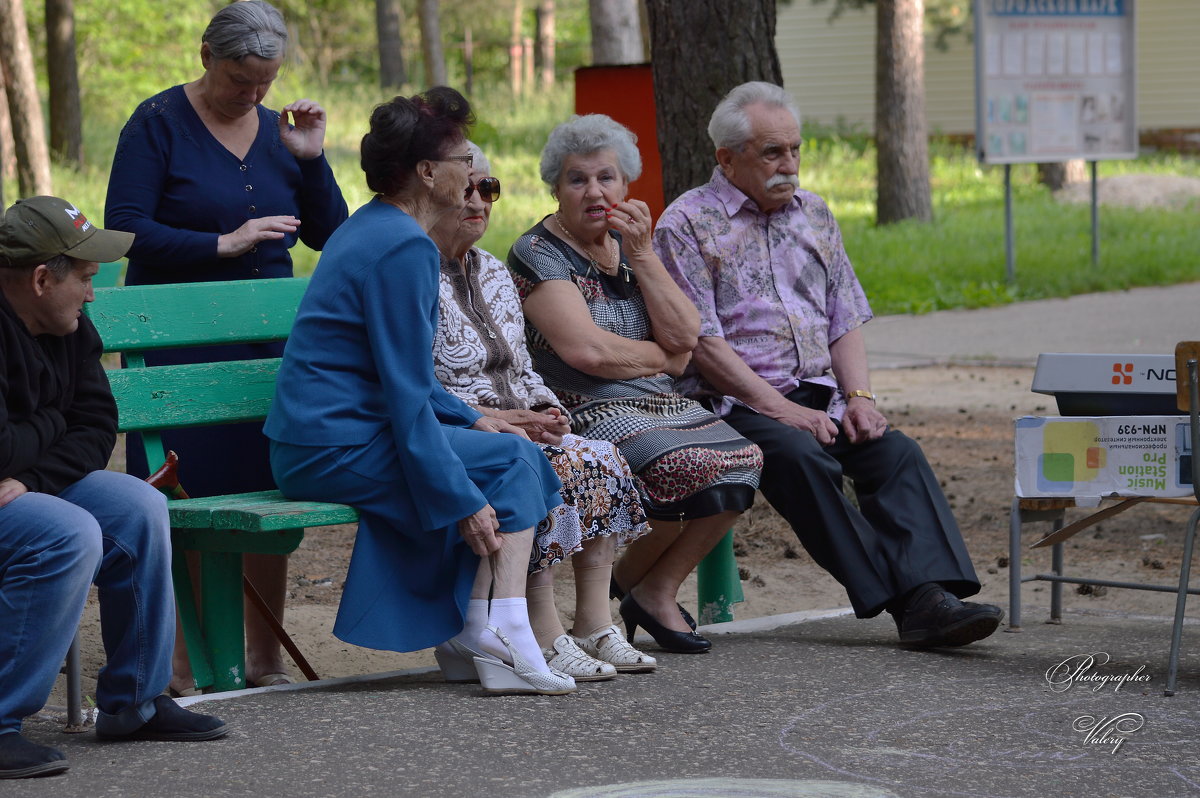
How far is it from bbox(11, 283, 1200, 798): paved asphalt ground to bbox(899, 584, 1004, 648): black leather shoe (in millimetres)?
67

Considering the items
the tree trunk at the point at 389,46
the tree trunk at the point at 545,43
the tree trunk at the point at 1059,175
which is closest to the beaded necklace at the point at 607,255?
the tree trunk at the point at 1059,175

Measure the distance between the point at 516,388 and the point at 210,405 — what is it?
32.2 inches

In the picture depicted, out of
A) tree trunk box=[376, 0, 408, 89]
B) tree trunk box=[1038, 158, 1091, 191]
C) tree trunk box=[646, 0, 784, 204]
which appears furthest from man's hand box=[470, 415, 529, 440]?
tree trunk box=[376, 0, 408, 89]

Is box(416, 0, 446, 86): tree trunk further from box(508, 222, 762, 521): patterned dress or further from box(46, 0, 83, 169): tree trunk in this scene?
box(508, 222, 762, 521): patterned dress

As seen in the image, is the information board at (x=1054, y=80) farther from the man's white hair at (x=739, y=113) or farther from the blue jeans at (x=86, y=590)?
the blue jeans at (x=86, y=590)

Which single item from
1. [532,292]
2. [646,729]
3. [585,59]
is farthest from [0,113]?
[585,59]

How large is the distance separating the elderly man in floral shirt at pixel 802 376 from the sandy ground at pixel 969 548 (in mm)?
657

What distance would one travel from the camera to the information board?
1400 centimetres

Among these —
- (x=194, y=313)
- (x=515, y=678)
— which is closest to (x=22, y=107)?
(x=194, y=313)

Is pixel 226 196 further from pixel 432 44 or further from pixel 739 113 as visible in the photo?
pixel 432 44

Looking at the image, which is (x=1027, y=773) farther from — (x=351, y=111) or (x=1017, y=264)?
(x=351, y=111)

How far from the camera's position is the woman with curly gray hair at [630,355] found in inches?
174

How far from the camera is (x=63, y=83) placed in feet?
61.6

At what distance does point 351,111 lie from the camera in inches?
1124
